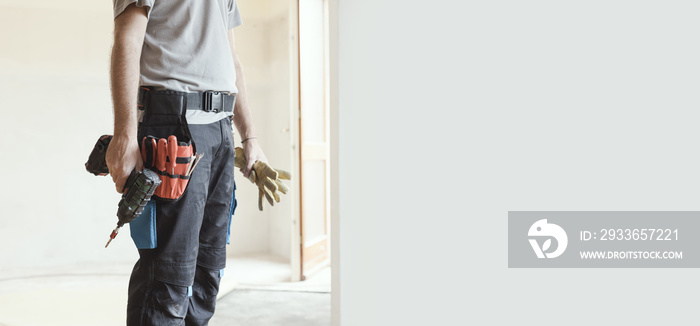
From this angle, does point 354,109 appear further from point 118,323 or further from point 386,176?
point 118,323

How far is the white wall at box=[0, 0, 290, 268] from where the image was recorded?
12.5 ft

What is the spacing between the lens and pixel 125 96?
3.67ft

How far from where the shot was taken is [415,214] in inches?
82.0

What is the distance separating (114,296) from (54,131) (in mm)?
1688

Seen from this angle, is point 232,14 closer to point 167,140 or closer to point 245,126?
point 245,126

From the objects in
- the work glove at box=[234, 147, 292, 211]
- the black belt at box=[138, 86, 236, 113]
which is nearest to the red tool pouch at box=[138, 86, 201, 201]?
the black belt at box=[138, 86, 236, 113]

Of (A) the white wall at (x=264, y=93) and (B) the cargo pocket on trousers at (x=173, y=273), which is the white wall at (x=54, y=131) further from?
(B) the cargo pocket on trousers at (x=173, y=273)

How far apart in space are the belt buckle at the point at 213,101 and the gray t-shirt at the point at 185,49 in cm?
1

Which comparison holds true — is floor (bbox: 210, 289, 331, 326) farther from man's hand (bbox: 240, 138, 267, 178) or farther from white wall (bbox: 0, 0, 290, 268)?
white wall (bbox: 0, 0, 290, 268)

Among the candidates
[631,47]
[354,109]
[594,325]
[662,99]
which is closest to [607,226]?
[594,325]

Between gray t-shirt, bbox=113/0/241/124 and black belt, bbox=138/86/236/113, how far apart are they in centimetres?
1

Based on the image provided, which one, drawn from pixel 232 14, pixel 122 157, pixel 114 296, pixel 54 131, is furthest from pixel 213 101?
pixel 54 131

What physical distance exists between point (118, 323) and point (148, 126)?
59.5 inches

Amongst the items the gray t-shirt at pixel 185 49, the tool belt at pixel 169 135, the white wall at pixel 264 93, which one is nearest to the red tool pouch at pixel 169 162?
the tool belt at pixel 169 135
